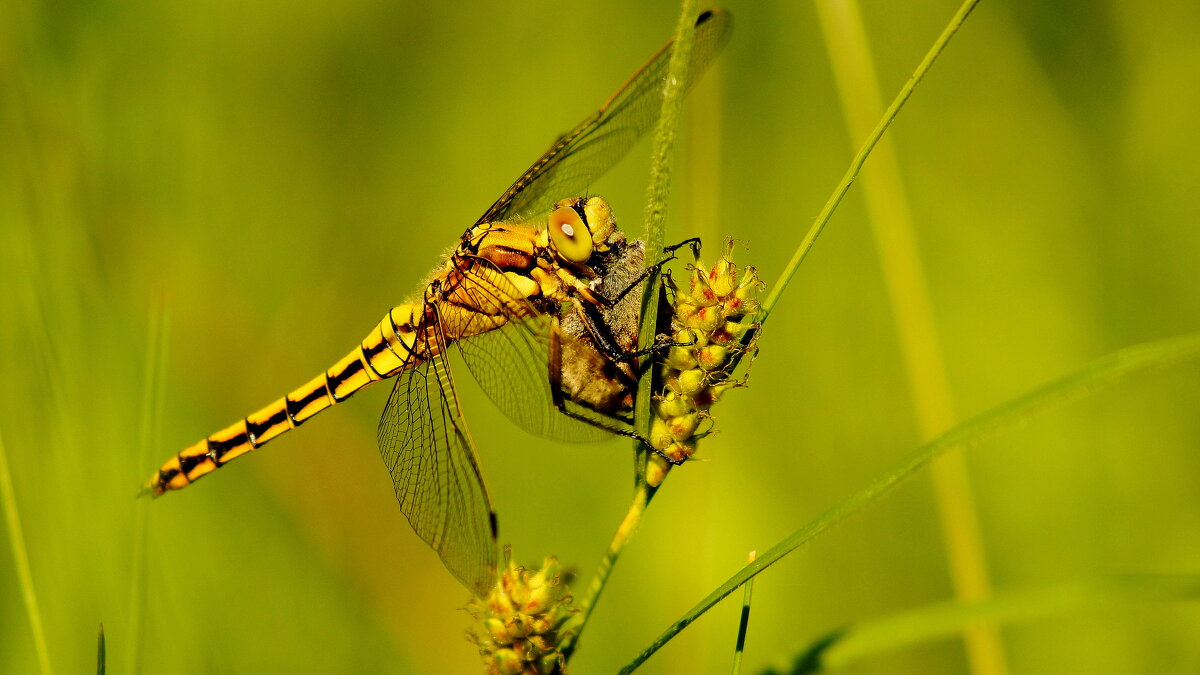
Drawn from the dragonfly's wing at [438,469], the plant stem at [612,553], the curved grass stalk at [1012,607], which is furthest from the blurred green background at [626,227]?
the curved grass stalk at [1012,607]

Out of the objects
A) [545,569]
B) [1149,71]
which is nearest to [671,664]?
[545,569]

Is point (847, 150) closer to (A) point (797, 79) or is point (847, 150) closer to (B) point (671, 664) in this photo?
(A) point (797, 79)

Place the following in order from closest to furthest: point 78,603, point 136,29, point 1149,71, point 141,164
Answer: point 78,603, point 141,164, point 136,29, point 1149,71

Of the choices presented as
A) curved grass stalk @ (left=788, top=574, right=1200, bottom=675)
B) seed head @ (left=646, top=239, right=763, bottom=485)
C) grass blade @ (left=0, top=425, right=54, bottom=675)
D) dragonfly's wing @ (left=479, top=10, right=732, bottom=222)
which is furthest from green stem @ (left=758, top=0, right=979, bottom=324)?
dragonfly's wing @ (left=479, top=10, right=732, bottom=222)

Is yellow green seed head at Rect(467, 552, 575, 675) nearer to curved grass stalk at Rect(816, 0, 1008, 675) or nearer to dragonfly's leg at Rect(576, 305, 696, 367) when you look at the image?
dragonfly's leg at Rect(576, 305, 696, 367)

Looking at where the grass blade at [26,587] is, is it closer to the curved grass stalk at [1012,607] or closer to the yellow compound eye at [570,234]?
the curved grass stalk at [1012,607]

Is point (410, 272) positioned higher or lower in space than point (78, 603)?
higher

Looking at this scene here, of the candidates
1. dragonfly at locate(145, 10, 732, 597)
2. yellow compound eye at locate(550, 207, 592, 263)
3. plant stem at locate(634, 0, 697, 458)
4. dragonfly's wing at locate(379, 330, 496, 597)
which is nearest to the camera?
plant stem at locate(634, 0, 697, 458)
